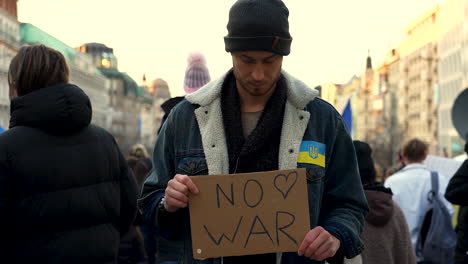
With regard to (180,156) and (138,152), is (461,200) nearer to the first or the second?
(180,156)

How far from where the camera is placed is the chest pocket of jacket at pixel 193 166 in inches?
127

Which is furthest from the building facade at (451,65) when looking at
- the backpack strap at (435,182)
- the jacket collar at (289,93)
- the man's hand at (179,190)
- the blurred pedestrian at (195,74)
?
the man's hand at (179,190)

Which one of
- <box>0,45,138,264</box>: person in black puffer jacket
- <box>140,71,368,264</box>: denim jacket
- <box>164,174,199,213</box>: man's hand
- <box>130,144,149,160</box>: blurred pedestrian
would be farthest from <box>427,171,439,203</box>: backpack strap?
<box>164,174,199,213</box>: man's hand

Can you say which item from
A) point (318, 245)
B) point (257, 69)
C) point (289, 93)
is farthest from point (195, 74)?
point (318, 245)

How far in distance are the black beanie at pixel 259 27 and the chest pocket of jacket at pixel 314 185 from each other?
414 mm

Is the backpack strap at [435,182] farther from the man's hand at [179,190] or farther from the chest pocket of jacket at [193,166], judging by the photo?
the man's hand at [179,190]

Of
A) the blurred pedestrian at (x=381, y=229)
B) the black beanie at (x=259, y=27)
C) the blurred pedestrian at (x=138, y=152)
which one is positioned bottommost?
the blurred pedestrian at (x=381, y=229)

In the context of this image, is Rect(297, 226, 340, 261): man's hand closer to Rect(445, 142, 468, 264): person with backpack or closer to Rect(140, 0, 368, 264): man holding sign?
Rect(140, 0, 368, 264): man holding sign

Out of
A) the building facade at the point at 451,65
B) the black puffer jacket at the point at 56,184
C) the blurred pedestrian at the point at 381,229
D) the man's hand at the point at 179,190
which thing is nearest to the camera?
the man's hand at the point at 179,190

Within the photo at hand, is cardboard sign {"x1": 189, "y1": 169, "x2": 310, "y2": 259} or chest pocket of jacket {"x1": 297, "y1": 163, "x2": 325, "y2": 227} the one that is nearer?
cardboard sign {"x1": 189, "y1": 169, "x2": 310, "y2": 259}

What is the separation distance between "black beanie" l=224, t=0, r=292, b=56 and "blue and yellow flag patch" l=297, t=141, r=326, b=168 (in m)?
0.33

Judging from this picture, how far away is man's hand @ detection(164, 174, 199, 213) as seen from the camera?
3.04m

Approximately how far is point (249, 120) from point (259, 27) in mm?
345

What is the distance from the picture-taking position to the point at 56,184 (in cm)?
400
